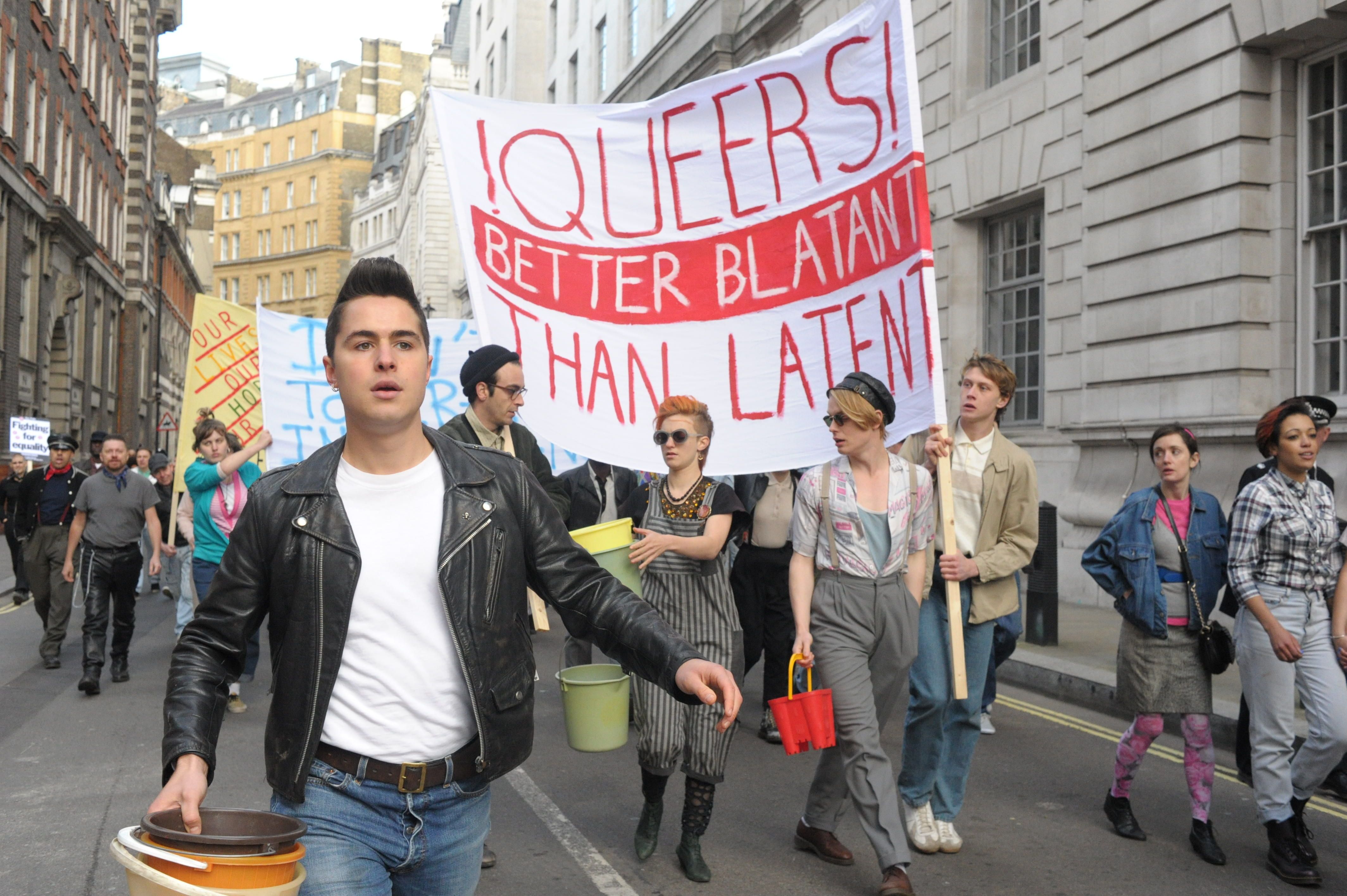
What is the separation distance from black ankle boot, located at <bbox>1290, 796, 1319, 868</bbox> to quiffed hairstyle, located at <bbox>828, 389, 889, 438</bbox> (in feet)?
7.33

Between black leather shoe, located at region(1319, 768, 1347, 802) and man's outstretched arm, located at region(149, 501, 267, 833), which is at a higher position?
man's outstretched arm, located at region(149, 501, 267, 833)

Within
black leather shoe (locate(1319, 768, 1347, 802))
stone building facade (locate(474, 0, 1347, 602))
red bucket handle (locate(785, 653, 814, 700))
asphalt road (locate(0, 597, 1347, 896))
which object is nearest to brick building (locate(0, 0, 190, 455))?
stone building facade (locate(474, 0, 1347, 602))

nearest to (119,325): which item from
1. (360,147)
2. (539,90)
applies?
(539,90)

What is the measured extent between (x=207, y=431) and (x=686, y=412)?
4.68m

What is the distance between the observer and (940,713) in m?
4.83

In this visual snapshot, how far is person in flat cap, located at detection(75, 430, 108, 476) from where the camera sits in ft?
39.3

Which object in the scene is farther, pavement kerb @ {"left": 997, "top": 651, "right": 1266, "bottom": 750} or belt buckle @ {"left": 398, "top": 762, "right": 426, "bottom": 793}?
pavement kerb @ {"left": 997, "top": 651, "right": 1266, "bottom": 750}

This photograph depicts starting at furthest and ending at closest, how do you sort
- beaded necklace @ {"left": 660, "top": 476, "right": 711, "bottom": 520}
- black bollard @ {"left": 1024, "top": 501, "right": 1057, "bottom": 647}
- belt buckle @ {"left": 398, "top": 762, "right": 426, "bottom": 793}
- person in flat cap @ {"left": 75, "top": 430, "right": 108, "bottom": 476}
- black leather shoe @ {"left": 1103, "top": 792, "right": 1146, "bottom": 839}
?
person in flat cap @ {"left": 75, "top": 430, "right": 108, "bottom": 476}, black bollard @ {"left": 1024, "top": 501, "right": 1057, "bottom": 647}, black leather shoe @ {"left": 1103, "top": 792, "right": 1146, "bottom": 839}, beaded necklace @ {"left": 660, "top": 476, "right": 711, "bottom": 520}, belt buckle @ {"left": 398, "top": 762, "right": 426, "bottom": 793}

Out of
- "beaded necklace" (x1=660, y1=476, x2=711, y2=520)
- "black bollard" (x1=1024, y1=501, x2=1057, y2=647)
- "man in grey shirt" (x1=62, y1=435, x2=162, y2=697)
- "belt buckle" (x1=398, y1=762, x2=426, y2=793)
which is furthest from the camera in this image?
"black bollard" (x1=1024, y1=501, x2=1057, y2=647)

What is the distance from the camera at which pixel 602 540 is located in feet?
15.8

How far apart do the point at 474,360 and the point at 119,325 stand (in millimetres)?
41268

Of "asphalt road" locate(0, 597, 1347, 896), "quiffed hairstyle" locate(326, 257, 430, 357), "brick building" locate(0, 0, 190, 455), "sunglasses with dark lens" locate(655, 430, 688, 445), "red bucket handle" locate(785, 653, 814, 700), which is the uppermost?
"brick building" locate(0, 0, 190, 455)

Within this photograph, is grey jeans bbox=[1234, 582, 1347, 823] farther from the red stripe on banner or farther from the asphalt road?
the red stripe on banner

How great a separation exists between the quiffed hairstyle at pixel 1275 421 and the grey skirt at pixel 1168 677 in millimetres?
844
